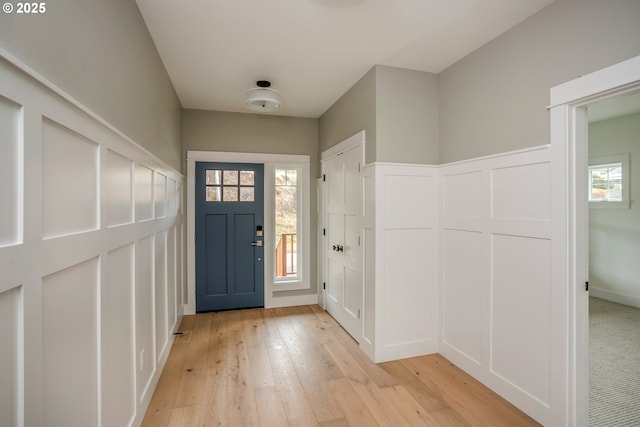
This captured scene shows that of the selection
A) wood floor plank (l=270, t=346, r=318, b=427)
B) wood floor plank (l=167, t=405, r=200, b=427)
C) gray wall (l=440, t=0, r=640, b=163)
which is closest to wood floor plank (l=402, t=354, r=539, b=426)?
wood floor plank (l=270, t=346, r=318, b=427)

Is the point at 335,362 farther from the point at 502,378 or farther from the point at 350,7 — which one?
the point at 350,7

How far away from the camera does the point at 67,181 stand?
1098 mm

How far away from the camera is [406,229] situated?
9.36 ft

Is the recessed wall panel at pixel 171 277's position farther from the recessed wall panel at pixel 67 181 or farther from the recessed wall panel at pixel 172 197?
the recessed wall panel at pixel 67 181

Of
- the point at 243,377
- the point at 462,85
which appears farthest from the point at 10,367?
the point at 462,85

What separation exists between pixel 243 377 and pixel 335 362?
83 centimetres

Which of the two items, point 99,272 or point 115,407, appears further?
point 115,407

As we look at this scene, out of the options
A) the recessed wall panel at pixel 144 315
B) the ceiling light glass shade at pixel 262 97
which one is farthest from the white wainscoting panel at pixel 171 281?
the ceiling light glass shade at pixel 262 97

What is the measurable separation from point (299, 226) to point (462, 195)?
2.40 meters

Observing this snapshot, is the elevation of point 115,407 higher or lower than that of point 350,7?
lower

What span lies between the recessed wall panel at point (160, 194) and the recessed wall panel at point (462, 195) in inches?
99.7

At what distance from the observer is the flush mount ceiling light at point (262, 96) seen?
312 centimetres

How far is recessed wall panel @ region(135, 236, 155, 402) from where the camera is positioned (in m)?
1.91

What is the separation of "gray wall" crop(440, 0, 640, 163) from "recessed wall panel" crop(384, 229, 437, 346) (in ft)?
2.86
